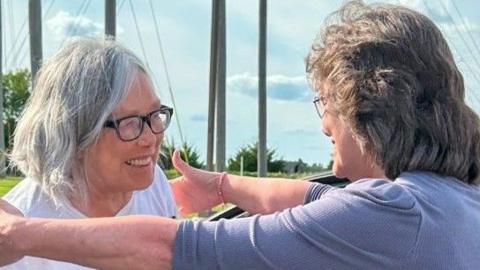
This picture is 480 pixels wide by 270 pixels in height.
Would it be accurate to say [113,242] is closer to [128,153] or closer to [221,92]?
[128,153]

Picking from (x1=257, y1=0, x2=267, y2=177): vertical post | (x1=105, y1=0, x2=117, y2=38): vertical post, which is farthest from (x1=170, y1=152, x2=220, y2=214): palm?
(x1=257, y1=0, x2=267, y2=177): vertical post

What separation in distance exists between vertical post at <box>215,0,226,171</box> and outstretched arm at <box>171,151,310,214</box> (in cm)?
1089

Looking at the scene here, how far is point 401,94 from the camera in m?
1.85

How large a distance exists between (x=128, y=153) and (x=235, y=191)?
0.46 meters

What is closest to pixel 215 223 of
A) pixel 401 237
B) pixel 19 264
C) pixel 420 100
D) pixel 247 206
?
pixel 401 237

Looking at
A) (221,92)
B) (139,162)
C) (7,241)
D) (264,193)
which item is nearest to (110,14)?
(221,92)

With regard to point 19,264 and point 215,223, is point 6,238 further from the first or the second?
point 19,264

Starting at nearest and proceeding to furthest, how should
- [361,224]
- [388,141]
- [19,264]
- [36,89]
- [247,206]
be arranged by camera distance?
1. [361,224]
2. [388,141]
3. [19,264]
4. [36,89]
5. [247,206]

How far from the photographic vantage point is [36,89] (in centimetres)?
256

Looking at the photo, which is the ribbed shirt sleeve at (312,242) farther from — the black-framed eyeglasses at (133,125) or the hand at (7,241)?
the black-framed eyeglasses at (133,125)

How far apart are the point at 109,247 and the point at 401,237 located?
1.88 feet

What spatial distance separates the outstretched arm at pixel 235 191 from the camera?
104 inches

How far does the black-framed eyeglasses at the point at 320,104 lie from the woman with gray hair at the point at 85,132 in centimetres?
63

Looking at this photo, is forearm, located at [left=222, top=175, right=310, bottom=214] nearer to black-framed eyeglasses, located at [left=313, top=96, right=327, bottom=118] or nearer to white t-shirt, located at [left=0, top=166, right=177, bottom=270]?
white t-shirt, located at [left=0, top=166, right=177, bottom=270]
